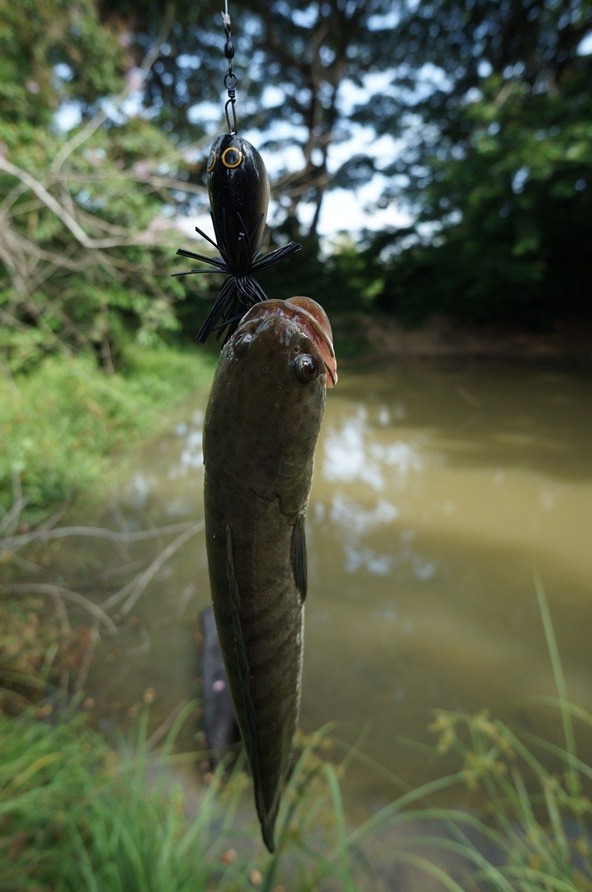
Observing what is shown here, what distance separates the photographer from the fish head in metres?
0.65

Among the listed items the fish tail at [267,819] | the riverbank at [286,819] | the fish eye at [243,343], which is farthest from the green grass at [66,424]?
the fish eye at [243,343]

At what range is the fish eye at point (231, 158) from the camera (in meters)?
0.60

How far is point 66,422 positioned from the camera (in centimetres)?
650

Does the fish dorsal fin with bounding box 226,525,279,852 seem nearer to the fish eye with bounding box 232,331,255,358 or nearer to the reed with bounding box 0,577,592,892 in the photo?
the fish eye with bounding box 232,331,255,358

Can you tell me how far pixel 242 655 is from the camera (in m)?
0.70

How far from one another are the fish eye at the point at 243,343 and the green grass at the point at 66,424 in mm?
3889

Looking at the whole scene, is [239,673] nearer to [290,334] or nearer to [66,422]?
[290,334]

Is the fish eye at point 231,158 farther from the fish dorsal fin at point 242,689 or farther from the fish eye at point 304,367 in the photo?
the fish dorsal fin at point 242,689

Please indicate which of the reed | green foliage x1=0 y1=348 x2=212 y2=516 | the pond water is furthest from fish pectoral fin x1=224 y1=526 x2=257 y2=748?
green foliage x1=0 y1=348 x2=212 y2=516

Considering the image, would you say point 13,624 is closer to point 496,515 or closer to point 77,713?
point 77,713

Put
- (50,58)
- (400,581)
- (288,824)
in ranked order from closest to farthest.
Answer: (288,824) < (400,581) < (50,58)

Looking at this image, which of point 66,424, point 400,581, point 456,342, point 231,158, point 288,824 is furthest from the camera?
point 456,342

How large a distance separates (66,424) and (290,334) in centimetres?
660

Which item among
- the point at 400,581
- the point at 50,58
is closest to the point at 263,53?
the point at 50,58
